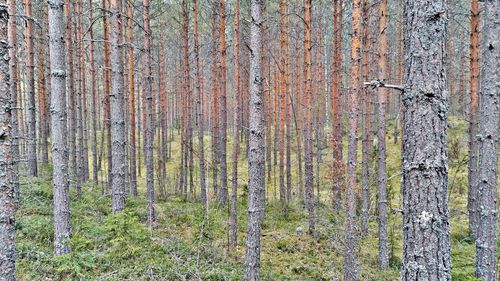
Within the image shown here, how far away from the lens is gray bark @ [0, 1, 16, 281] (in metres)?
3.59

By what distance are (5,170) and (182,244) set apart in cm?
426

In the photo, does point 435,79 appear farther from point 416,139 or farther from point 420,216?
point 420,216

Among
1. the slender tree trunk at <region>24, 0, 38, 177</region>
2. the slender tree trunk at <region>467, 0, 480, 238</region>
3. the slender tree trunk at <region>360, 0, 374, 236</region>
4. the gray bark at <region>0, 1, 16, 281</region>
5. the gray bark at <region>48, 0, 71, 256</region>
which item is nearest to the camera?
the gray bark at <region>0, 1, 16, 281</region>

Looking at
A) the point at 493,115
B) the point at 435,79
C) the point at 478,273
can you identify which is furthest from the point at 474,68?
the point at 435,79

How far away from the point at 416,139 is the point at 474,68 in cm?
839

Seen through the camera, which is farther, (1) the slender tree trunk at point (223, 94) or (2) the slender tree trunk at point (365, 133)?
(1) the slender tree trunk at point (223, 94)

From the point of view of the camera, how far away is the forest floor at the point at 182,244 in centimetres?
568

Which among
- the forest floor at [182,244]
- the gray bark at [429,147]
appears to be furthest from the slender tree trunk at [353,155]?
the gray bark at [429,147]

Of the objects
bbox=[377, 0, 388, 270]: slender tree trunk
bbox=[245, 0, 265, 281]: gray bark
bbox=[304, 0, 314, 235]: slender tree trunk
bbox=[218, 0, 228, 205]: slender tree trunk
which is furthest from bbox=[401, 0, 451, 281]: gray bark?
bbox=[218, 0, 228, 205]: slender tree trunk

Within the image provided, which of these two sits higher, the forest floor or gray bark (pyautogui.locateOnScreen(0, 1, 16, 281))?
gray bark (pyautogui.locateOnScreen(0, 1, 16, 281))

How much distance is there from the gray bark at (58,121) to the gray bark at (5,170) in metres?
1.91

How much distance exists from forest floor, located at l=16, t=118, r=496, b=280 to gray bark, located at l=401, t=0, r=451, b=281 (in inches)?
113

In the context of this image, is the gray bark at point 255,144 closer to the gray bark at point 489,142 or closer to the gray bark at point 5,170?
the gray bark at point 5,170

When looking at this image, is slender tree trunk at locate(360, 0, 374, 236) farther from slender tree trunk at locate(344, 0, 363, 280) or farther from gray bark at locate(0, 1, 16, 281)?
gray bark at locate(0, 1, 16, 281)
